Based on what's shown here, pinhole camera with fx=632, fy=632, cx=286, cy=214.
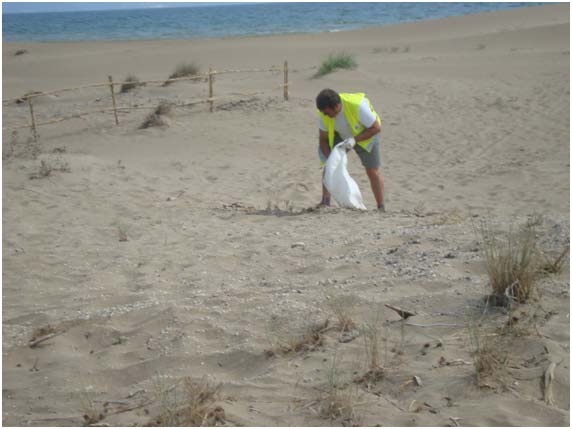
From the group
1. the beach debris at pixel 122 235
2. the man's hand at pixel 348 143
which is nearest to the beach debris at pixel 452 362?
the man's hand at pixel 348 143

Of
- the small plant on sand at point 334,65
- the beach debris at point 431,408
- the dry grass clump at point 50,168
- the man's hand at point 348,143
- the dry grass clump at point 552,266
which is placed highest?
the small plant on sand at point 334,65

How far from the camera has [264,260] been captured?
4465 mm

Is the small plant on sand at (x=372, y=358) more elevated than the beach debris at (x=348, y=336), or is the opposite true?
the small plant on sand at (x=372, y=358)

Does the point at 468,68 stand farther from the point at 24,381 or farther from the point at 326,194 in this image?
the point at 24,381

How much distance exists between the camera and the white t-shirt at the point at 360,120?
5.47m

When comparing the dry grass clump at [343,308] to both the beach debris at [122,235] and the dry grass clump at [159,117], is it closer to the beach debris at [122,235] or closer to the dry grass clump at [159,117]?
the beach debris at [122,235]

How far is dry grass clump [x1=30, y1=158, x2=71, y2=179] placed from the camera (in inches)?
299

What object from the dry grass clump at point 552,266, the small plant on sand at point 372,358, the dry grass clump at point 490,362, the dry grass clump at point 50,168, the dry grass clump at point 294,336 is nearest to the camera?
the dry grass clump at point 490,362

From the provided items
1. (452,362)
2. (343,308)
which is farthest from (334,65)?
(452,362)

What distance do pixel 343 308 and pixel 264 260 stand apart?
47.1 inches

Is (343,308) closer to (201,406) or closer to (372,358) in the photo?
(372,358)

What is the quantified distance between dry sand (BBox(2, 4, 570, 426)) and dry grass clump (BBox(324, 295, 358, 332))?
0.03 meters

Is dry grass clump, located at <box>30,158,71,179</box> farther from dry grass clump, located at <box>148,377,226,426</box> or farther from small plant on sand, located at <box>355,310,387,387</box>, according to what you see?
small plant on sand, located at <box>355,310,387,387</box>

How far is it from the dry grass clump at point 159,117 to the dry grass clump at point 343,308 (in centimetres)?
787
